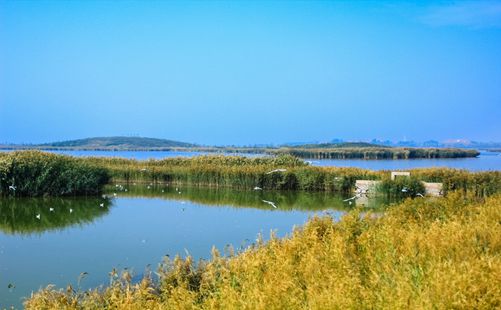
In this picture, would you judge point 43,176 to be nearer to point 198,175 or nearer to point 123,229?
point 123,229

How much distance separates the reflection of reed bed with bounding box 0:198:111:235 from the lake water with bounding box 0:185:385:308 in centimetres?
2

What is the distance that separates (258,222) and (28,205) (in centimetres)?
836

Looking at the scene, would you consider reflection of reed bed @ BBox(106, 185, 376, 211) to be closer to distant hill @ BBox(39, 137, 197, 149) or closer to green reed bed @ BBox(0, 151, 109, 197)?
green reed bed @ BBox(0, 151, 109, 197)

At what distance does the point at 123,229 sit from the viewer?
13633mm

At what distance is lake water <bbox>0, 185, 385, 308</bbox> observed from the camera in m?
9.28

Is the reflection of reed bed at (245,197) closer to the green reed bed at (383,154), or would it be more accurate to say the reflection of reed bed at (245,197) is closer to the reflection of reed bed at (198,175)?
the reflection of reed bed at (198,175)

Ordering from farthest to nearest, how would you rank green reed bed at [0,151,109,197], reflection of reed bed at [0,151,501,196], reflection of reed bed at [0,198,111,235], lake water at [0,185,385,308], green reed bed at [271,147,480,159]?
green reed bed at [271,147,480,159] < reflection of reed bed at [0,151,501,196] < green reed bed at [0,151,109,197] < reflection of reed bed at [0,198,111,235] < lake water at [0,185,385,308]

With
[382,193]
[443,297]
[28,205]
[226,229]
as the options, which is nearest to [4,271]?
[226,229]

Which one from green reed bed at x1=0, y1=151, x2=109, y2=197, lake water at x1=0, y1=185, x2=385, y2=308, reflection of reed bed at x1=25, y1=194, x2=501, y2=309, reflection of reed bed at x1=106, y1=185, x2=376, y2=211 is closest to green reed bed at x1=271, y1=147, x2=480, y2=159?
reflection of reed bed at x1=106, y1=185, x2=376, y2=211

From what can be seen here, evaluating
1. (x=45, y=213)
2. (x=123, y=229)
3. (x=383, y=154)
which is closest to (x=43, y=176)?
(x=45, y=213)

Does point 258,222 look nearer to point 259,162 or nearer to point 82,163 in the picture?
point 82,163

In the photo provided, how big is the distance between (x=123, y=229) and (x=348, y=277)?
10430 mm

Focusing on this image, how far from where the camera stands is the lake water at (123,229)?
9281mm

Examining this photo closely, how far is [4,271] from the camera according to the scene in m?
9.16
